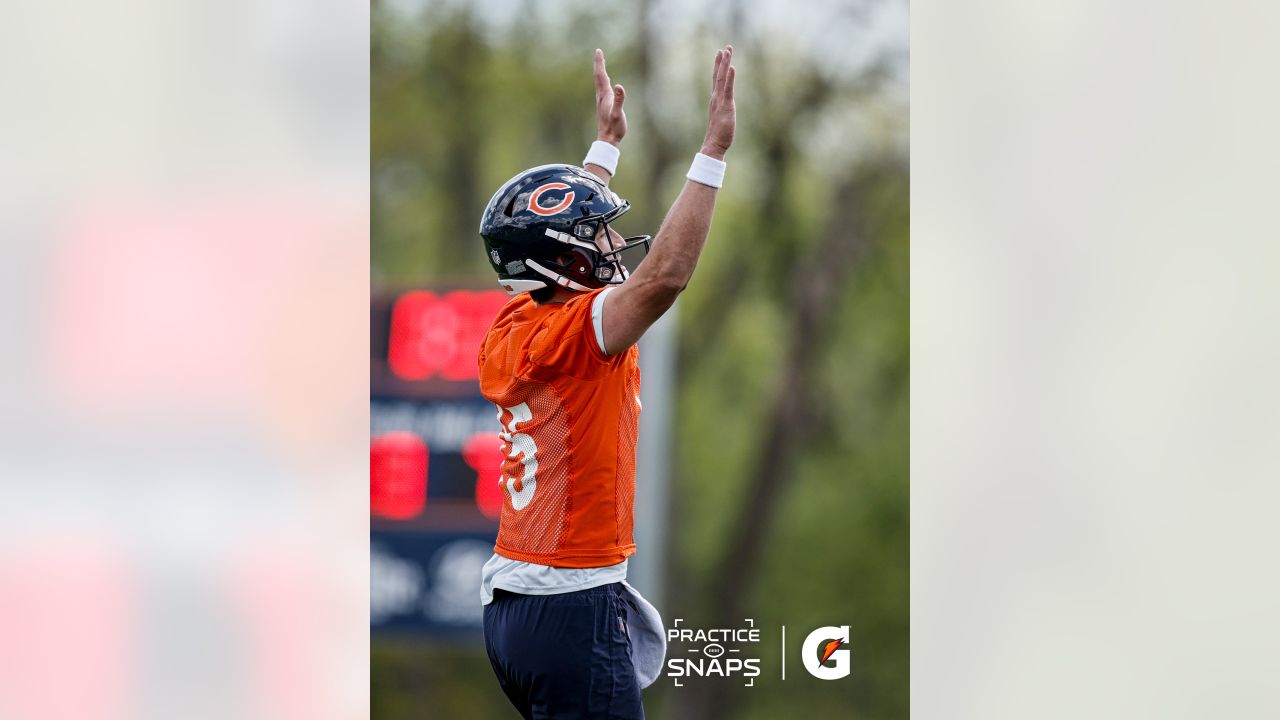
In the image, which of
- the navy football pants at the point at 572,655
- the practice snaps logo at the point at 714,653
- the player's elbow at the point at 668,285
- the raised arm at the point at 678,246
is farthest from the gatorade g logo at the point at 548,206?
the practice snaps logo at the point at 714,653

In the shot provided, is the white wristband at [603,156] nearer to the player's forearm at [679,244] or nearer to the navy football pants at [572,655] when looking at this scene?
the player's forearm at [679,244]

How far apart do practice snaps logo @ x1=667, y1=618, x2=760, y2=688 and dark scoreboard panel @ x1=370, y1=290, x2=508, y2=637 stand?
0.77 m

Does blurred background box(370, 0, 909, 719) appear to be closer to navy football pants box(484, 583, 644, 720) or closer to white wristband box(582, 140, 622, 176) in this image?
white wristband box(582, 140, 622, 176)

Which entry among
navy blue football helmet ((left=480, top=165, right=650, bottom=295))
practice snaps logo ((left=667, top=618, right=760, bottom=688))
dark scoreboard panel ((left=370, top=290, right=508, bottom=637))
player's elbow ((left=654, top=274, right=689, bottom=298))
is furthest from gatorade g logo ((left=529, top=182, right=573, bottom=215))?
practice snaps logo ((left=667, top=618, right=760, bottom=688))

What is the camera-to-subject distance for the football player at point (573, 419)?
2.33 metres

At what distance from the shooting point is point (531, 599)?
246 cm

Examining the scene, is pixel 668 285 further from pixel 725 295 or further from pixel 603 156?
pixel 725 295

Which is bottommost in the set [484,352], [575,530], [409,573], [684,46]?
[409,573]

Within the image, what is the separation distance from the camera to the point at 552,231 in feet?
8.39

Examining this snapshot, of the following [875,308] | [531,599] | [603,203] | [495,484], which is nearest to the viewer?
[531,599]

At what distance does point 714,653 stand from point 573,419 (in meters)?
2.19

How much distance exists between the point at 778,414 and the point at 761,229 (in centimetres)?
74
